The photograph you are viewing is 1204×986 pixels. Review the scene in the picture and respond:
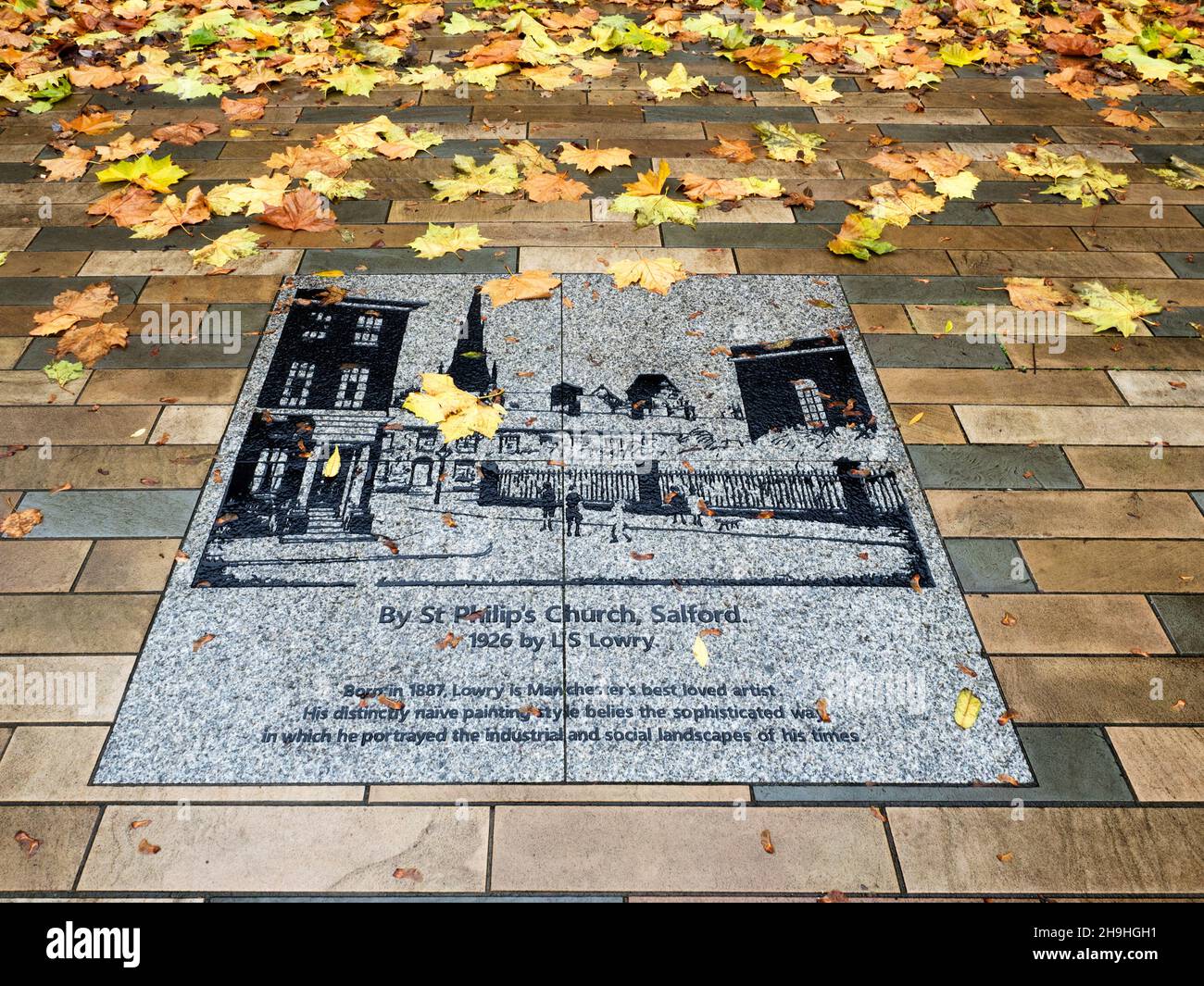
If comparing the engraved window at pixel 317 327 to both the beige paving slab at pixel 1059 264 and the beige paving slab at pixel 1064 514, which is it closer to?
the beige paving slab at pixel 1064 514

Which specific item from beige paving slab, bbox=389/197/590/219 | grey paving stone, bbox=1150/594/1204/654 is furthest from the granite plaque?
beige paving slab, bbox=389/197/590/219

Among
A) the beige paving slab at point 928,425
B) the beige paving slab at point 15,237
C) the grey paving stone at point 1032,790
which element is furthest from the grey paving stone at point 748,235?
the beige paving slab at point 15,237

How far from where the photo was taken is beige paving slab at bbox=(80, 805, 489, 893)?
172 centimetres

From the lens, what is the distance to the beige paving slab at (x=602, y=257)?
3186 millimetres

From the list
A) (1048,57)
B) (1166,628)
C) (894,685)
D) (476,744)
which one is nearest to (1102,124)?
(1048,57)

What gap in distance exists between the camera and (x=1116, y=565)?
90.7 inches

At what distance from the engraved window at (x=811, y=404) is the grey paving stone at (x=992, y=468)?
288 mm

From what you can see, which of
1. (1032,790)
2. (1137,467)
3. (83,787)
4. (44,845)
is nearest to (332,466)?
(83,787)

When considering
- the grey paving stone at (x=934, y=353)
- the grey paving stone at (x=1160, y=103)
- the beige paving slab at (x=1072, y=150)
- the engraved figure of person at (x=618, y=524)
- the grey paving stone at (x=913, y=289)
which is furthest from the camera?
the grey paving stone at (x=1160, y=103)

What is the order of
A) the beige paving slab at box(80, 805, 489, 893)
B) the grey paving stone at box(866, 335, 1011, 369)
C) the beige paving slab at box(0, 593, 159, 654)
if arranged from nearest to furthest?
the beige paving slab at box(80, 805, 489, 893) < the beige paving slab at box(0, 593, 159, 654) < the grey paving stone at box(866, 335, 1011, 369)

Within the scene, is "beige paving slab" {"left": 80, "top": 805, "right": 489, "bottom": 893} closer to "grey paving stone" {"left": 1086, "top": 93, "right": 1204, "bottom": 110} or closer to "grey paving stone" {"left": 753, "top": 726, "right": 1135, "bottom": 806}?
"grey paving stone" {"left": 753, "top": 726, "right": 1135, "bottom": 806}

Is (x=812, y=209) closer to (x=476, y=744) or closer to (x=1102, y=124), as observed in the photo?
(x=1102, y=124)

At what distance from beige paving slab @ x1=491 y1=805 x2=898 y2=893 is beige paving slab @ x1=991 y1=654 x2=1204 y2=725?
544 mm
